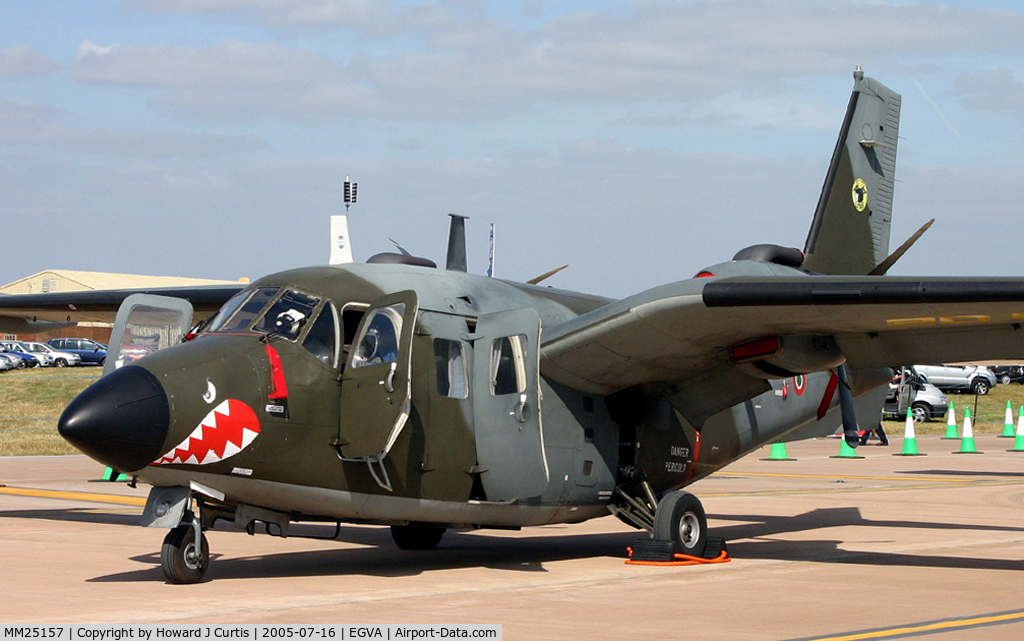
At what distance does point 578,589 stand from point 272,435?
121 inches

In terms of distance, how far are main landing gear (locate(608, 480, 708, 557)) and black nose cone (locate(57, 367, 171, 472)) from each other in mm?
5389

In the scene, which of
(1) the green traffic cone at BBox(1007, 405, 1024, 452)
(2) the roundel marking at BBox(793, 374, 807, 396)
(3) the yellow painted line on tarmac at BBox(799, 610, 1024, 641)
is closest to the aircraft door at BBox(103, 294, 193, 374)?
(3) the yellow painted line on tarmac at BBox(799, 610, 1024, 641)

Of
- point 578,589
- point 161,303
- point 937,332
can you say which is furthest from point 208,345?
point 937,332

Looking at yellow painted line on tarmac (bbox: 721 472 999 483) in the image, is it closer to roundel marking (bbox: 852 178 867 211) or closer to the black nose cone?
roundel marking (bbox: 852 178 867 211)

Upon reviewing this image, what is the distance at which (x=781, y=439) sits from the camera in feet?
50.2

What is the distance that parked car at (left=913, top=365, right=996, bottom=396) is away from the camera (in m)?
54.8

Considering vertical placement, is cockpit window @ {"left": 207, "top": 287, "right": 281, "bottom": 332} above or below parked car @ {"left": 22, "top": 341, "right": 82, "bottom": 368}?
below

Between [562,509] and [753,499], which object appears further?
[753,499]

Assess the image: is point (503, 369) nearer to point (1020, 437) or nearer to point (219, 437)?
point (219, 437)

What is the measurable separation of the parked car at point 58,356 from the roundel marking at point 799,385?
59.5 metres

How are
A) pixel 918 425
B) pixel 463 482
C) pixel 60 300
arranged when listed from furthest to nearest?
pixel 918 425, pixel 60 300, pixel 463 482

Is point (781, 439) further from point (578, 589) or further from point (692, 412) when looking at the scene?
point (578, 589)

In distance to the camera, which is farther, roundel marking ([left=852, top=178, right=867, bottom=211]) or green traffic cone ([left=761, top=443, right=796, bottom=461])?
green traffic cone ([left=761, top=443, right=796, bottom=461])

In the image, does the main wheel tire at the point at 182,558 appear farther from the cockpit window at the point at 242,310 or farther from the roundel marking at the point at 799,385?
the roundel marking at the point at 799,385
